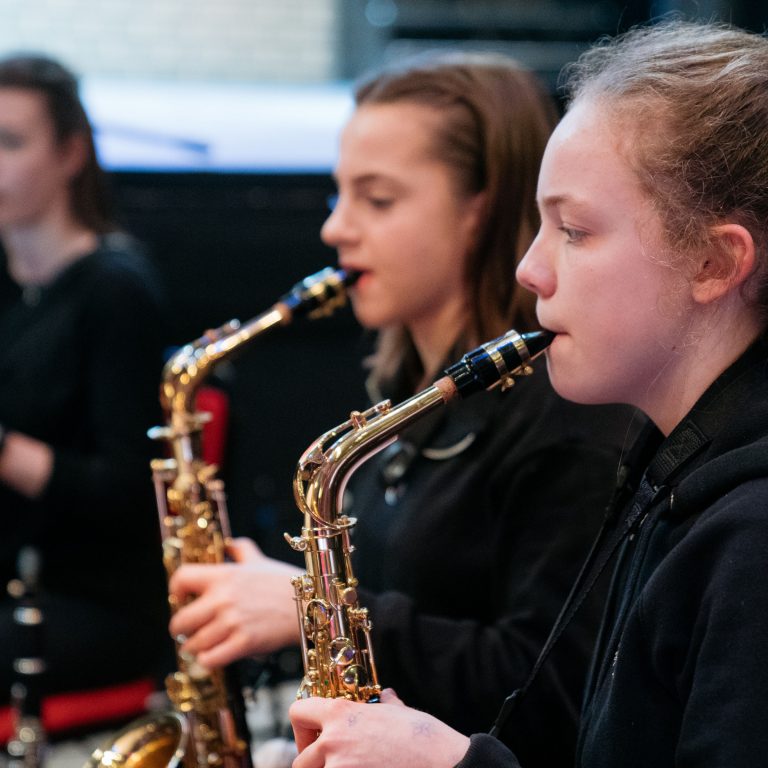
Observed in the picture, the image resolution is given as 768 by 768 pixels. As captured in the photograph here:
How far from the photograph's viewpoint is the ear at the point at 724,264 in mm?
1169

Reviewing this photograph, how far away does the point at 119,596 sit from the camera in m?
2.62

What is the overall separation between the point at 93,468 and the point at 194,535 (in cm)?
56

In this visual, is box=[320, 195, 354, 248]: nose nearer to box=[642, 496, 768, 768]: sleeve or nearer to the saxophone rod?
the saxophone rod

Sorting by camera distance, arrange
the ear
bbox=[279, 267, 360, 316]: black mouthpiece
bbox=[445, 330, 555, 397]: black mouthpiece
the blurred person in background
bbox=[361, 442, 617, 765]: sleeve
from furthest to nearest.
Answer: the blurred person in background
bbox=[279, 267, 360, 316]: black mouthpiece
bbox=[361, 442, 617, 765]: sleeve
bbox=[445, 330, 555, 397]: black mouthpiece
the ear

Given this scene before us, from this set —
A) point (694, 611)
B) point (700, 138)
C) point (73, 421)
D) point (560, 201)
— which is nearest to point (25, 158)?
point (73, 421)

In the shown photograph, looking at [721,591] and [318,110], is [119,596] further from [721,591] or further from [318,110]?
[318,110]

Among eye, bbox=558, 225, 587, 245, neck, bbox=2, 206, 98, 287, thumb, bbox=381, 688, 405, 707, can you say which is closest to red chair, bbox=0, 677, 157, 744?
neck, bbox=2, 206, 98, 287

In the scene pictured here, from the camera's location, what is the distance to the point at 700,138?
1.18 meters

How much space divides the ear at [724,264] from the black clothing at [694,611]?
0.08m

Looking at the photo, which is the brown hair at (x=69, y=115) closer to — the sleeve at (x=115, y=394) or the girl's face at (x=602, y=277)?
the sleeve at (x=115, y=394)

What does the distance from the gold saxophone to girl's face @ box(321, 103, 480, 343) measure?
3.5 inches

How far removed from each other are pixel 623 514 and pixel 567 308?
0.99ft

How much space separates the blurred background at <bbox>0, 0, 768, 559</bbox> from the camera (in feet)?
13.4

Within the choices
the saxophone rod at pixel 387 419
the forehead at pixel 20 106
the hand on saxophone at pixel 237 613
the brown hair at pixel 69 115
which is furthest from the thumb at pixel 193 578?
the forehead at pixel 20 106
